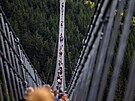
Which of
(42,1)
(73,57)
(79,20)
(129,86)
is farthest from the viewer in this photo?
(42,1)

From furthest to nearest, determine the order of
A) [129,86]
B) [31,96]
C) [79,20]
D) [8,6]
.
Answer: [79,20]
[8,6]
[31,96]
[129,86]

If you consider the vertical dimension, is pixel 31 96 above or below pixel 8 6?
below

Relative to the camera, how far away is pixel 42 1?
61.1 meters

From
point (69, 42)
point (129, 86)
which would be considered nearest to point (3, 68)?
point (129, 86)

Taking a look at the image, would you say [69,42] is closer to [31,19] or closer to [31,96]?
[31,19]

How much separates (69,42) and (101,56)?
4593cm

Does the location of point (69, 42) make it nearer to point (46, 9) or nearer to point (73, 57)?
point (73, 57)

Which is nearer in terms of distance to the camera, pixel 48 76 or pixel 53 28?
pixel 48 76

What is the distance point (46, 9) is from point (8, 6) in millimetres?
7899

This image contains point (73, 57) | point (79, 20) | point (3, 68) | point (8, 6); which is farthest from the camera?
point (79, 20)

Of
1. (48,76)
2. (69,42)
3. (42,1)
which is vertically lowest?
(48,76)

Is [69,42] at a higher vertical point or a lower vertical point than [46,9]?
lower

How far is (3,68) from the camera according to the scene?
3.87 meters

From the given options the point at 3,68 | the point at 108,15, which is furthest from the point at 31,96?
the point at 3,68
